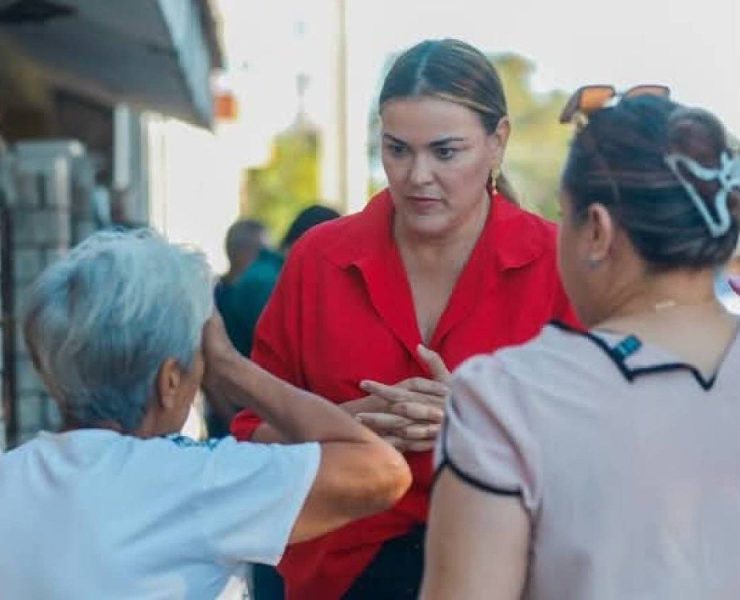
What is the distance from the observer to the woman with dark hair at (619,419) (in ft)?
9.16

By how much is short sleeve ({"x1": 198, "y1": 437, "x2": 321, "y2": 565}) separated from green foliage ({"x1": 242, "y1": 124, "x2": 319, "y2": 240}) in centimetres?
5353

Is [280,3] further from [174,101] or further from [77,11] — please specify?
[77,11]

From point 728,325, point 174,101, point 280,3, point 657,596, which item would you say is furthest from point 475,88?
point 280,3

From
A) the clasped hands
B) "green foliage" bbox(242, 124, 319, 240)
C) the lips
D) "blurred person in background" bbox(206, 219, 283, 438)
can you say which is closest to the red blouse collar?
the lips

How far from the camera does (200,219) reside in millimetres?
23578

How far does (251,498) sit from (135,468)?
0.17 m

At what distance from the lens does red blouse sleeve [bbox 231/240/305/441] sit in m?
4.28

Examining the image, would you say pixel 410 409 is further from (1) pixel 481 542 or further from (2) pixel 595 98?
(1) pixel 481 542

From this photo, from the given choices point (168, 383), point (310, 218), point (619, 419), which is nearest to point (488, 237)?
point (168, 383)

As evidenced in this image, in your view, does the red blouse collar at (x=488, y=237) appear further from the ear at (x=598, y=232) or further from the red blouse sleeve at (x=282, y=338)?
the ear at (x=598, y=232)

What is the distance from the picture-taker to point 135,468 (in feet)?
10.4

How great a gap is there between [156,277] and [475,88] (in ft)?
3.95

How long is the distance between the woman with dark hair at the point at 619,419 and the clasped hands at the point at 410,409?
1.07 m

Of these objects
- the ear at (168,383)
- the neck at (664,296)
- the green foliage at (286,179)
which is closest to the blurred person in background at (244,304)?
the ear at (168,383)
